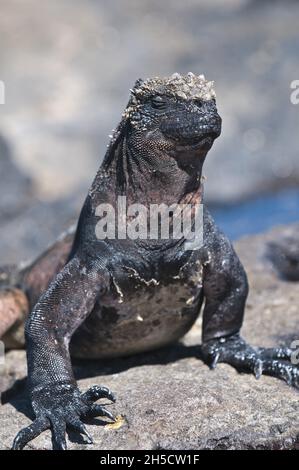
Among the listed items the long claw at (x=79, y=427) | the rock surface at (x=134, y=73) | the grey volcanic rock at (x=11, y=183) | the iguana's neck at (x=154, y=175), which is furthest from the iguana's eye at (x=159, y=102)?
the rock surface at (x=134, y=73)

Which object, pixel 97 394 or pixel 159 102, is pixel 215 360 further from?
pixel 159 102

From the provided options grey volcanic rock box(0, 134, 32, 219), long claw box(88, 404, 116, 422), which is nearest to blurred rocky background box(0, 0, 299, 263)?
grey volcanic rock box(0, 134, 32, 219)

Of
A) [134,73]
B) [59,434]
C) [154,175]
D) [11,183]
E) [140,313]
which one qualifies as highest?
[134,73]

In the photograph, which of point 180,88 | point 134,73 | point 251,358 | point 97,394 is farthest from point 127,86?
point 97,394

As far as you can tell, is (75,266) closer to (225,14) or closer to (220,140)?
(220,140)
